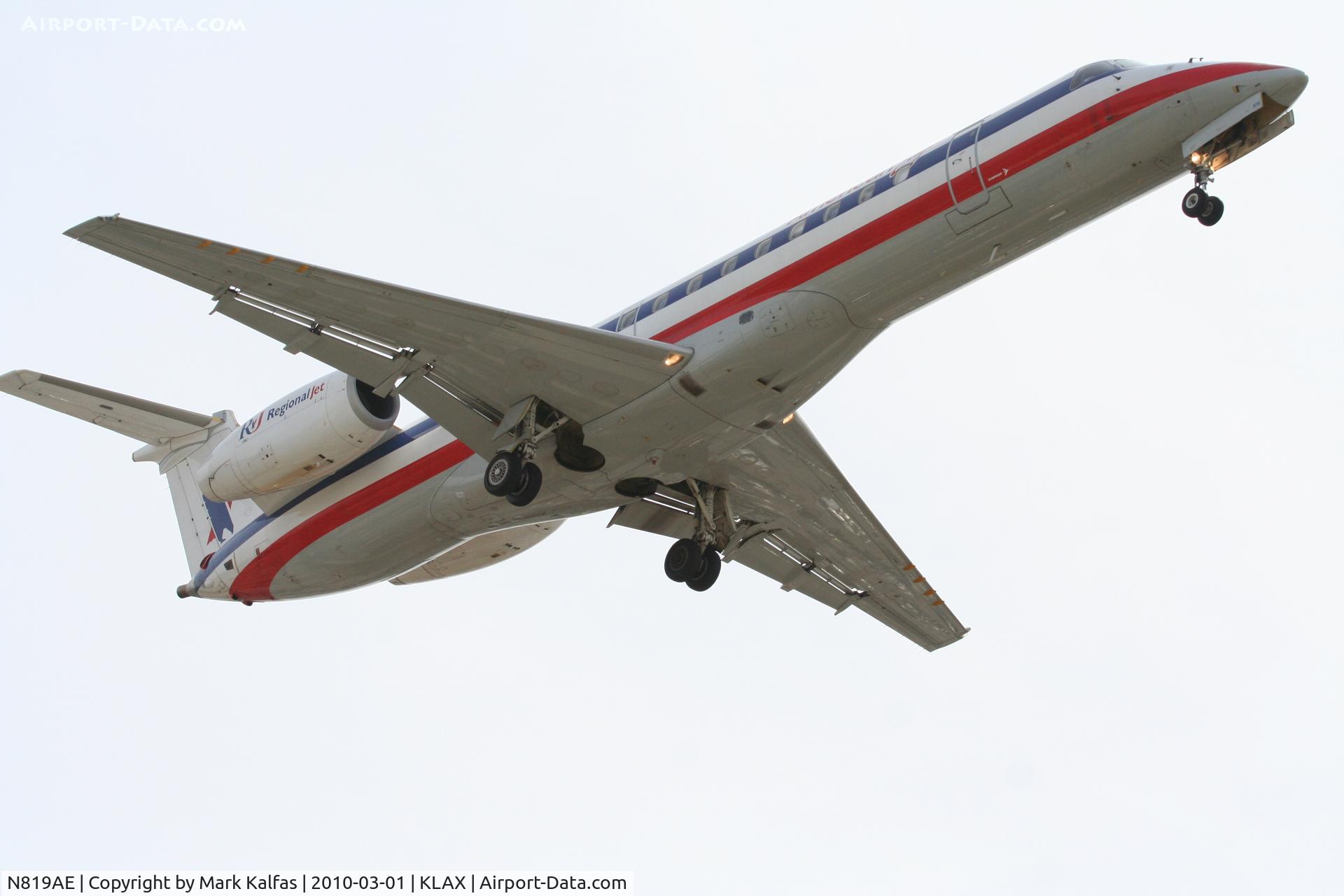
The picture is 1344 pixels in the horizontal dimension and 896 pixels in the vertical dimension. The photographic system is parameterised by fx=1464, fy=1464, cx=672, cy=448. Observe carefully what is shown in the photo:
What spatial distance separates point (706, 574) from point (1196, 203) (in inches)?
349

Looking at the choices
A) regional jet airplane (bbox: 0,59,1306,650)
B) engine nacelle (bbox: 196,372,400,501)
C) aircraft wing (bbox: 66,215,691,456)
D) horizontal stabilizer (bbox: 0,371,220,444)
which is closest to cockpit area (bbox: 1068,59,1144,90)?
regional jet airplane (bbox: 0,59,1306,650)

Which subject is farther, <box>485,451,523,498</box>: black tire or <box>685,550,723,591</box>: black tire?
Answer: <box>685,550,723,591</box>: black tire

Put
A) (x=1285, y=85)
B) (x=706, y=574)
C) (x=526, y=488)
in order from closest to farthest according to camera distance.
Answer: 1. (x=1285, y=85)
2. (x=526, y=488)
3. (x=706, y=574)

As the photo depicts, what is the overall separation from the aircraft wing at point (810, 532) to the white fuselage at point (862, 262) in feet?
3.69

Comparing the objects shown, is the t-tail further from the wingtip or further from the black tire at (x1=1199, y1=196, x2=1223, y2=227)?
the black tire at (x1=1199, y1=196, x2=1223, y2=227)

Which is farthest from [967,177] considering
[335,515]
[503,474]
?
[335,515]

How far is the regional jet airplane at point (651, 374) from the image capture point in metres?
16.2

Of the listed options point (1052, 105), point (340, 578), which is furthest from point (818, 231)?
point (340, 578)

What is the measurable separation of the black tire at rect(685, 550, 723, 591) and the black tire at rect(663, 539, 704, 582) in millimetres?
65

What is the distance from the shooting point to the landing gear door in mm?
16453

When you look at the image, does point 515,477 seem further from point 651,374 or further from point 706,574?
point 706,574

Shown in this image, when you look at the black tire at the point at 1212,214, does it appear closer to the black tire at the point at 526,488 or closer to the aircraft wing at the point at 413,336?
the aircraft wing at the point at 413,336

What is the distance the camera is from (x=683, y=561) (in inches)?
838

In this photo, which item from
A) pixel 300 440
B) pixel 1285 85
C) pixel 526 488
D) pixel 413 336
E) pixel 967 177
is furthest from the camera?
pixel 300 440
